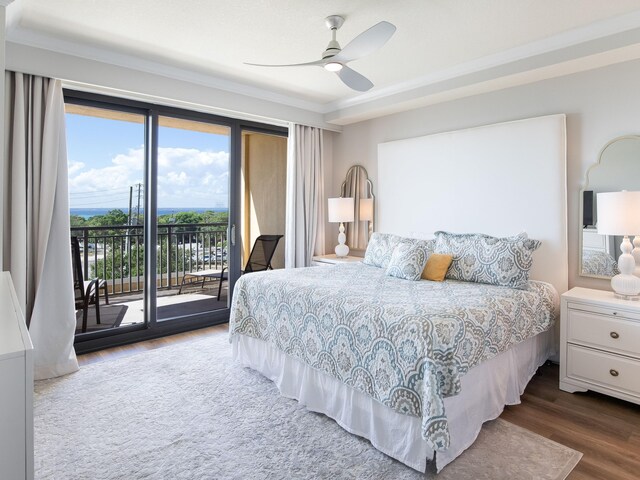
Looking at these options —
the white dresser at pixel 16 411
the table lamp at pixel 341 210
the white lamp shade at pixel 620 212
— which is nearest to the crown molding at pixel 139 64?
the table lamp at pixel 341 210

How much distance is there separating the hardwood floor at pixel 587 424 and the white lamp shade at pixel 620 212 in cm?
117

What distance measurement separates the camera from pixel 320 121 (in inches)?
194

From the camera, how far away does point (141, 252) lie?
4156 mm

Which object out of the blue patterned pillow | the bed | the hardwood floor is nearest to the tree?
the bed

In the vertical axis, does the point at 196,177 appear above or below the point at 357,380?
above

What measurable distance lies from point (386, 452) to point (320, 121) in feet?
12.9

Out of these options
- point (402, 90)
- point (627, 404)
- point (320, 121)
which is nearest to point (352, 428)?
point (627, 404)

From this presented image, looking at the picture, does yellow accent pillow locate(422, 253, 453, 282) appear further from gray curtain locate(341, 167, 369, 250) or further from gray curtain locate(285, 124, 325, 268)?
gray curtain locate(285, 124, 325, 268)

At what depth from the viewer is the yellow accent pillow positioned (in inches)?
125

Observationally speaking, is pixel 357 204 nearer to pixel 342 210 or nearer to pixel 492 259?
pixel 342 210

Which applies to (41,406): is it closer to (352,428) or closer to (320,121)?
(352,428)

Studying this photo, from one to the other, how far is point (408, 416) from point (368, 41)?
2109 mm

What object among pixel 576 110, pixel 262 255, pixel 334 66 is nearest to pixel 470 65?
pixel 576 110

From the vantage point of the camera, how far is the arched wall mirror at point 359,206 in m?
4.79
